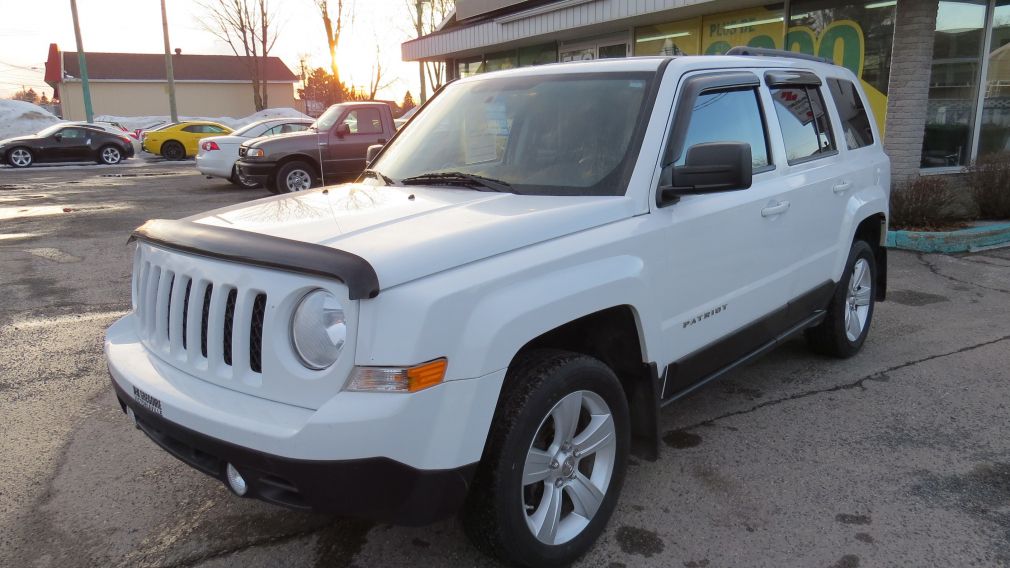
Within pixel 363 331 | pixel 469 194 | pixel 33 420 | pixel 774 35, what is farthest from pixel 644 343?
pixel 774 35

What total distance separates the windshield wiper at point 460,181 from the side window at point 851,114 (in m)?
2.59

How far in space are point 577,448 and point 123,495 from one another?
2.11 m

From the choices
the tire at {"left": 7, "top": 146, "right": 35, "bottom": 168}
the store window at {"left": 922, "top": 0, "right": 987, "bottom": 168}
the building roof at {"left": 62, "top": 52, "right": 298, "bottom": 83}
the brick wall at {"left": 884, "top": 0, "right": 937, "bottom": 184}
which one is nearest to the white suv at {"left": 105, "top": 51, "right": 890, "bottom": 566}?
the brick wall at {"left": 884, "top": 0, "right": 937, "bottom": 184}

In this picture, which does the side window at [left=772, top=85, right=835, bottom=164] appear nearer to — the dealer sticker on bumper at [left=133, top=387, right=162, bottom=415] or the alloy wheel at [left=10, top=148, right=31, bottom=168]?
the dealer sticker on bumper at [left=133, top=387, right=162, bottom=415]

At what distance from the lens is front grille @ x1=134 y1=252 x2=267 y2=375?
90.7 inches

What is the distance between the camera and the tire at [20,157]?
76.6 feet

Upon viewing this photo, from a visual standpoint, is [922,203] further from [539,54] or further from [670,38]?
[539,54]

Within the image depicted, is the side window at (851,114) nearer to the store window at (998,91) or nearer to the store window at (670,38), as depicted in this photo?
the store window at (998,91)

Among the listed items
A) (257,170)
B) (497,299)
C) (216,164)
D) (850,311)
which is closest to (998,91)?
(850,311)

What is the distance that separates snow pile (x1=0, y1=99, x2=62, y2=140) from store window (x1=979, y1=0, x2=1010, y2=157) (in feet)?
138

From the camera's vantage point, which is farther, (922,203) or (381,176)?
(922,203)

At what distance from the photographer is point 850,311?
4.92 metres

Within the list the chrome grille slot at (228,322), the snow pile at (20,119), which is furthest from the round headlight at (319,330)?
the snow pile at (20,119)

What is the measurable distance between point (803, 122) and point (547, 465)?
273 centimetres
